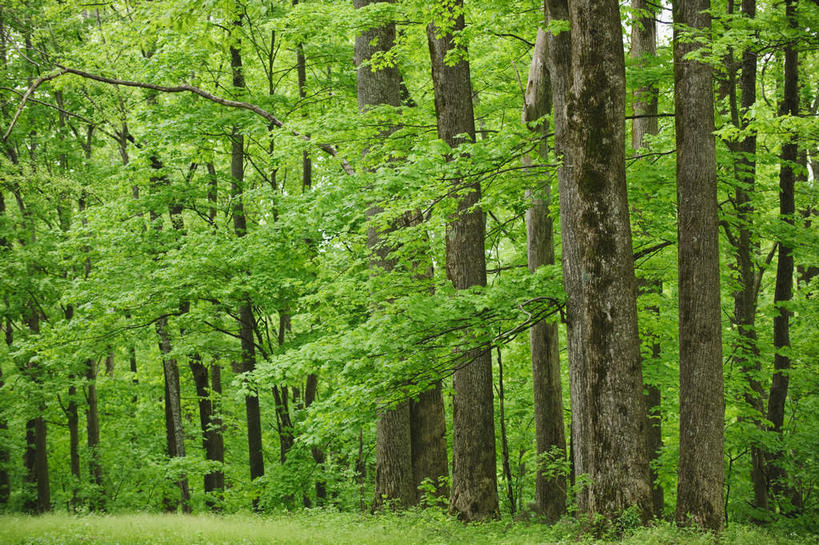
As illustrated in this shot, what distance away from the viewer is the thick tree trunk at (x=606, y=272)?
6637mm

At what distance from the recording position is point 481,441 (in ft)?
31.7

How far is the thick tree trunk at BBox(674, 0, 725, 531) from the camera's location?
757 cm

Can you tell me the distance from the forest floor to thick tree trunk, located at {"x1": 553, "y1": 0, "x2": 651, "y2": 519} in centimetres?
57

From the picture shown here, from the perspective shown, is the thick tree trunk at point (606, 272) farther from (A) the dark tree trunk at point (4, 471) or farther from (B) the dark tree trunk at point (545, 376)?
(A) the dark tree trunk at point (4, 471)

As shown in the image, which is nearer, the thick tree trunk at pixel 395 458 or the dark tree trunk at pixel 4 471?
the thick tree trunk at pixel 395 458

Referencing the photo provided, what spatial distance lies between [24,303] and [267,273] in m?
10.9

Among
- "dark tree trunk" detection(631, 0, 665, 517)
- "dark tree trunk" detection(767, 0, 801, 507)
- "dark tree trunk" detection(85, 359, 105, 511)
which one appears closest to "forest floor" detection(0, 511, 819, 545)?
"dark tree trunk" detection(767, 0, 801, 507)

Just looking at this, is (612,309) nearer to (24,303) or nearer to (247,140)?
(247,140)

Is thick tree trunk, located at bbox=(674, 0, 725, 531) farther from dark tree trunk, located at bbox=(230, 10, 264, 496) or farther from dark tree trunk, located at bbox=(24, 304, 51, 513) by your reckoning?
dark tree trunk, located at bbox=(24, 304, 51, 513)

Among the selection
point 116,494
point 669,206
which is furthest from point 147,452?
point 669,206

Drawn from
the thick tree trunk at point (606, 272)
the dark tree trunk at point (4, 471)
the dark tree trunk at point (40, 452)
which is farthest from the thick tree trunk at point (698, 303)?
the dark tree trunk at point (4, 471)

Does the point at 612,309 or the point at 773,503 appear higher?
the point at 612,309

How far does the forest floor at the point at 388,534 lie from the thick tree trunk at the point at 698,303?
654 millimetres

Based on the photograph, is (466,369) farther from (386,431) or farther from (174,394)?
(174,394)
